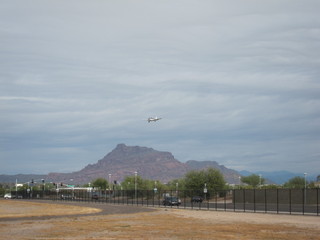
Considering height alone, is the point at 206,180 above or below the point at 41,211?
above

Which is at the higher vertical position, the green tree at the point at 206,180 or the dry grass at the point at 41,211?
the green tree at the point at 206,180

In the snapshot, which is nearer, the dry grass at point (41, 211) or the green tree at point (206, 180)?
the dry grass at point (41, 211)

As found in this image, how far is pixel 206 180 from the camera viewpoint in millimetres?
127500

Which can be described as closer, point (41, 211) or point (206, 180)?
point (41, 211)

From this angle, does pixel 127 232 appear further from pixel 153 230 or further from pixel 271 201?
pixel 271 201

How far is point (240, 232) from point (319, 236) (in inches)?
219

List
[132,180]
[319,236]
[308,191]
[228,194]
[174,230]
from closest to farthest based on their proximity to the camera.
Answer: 1. [319,236]
2. [174,230]
3. [308,191]
4. [228,194]
5. [132,180]

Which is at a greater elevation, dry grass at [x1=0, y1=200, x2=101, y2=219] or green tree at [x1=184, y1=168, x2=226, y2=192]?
green tree at [x1=184, y1=168, x2=226, y2=192]

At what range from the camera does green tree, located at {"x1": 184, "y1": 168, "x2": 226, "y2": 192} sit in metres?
A: 127

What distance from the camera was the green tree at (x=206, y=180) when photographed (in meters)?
127

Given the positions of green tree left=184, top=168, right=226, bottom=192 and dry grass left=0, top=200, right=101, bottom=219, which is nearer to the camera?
dry grass left=0, top=200, right=101, bottom=219

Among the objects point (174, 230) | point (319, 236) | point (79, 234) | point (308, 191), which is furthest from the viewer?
point (308, 191)

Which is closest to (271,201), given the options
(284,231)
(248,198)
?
A: (248,198)

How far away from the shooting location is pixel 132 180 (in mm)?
196500
